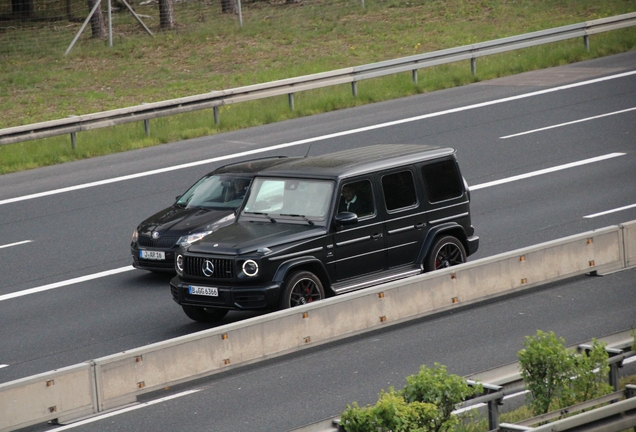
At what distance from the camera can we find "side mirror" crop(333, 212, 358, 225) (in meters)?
12.7

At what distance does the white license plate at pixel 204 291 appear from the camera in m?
12.4

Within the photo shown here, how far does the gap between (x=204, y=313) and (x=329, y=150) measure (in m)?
9.20

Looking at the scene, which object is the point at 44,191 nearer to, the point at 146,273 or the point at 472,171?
the point at 146,273

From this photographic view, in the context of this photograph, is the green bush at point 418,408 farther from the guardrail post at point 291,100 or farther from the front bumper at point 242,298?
the guardrail post at point 291,100

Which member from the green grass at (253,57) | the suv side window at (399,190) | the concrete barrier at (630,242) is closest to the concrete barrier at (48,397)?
the suv side window at (399,190)

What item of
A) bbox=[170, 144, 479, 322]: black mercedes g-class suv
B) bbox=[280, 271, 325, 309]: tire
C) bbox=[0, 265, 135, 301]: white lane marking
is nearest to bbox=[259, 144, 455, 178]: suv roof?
bbox=[170, 144, 479, 322]: black mercedes g-class suv

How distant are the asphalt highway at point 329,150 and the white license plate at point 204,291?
591 millimetres

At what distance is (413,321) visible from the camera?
12945mm

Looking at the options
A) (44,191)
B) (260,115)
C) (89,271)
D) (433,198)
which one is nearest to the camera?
(433,198)

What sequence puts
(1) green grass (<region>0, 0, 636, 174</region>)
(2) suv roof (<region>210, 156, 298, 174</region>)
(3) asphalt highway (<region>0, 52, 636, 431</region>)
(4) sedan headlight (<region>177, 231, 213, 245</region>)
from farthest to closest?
(1) green grass (<region>0, 0, 636, 174</region>) < (2) suv roof (<region>210, 156, 298, 174</region>) < (4) sedan headlight (<region>177, 231, 213, 245</region>) < (3) asphalt highway (<region>0, 52, 636, 431</region>)

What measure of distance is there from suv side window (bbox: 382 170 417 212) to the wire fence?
74.7 ft

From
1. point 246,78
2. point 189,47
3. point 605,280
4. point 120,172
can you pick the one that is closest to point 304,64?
point 246,78

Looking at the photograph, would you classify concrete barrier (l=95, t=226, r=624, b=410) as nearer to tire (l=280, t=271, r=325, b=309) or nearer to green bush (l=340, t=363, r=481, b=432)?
tire (l=280, t=271, r=325, b=309)

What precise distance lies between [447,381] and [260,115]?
18351 mm
